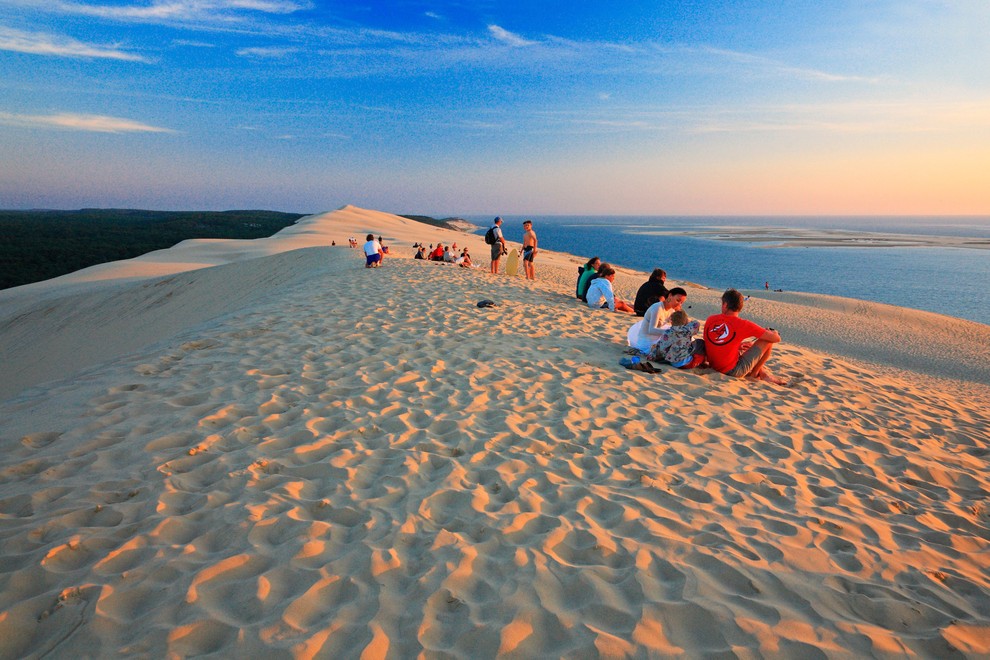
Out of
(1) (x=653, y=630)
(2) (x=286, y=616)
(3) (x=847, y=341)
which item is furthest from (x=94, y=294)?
(3) (x=847, y=341)

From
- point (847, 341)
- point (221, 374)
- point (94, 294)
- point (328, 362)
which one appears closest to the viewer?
point (221, 374)

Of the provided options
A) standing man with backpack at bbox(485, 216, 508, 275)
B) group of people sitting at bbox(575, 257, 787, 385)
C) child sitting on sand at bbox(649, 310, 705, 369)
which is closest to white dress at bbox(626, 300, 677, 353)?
group of people sitting at bbox(575, 257, 787, 385)

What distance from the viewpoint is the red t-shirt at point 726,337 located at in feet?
21.8

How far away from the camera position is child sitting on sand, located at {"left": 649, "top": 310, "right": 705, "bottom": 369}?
6.92 m

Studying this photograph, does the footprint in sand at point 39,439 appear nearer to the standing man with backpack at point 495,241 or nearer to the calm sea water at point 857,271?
the standing man with backpack at point 495,241

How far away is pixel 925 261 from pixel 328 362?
7080cm

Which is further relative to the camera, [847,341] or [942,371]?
[847,341]

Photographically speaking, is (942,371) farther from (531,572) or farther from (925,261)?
(925,261)

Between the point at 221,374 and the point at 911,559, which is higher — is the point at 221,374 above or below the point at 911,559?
above

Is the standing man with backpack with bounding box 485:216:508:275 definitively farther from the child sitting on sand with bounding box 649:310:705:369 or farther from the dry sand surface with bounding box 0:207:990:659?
the child sitting on sand with bounding box 649:310:705:369

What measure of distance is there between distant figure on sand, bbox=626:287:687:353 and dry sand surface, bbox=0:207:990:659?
2.32 ft

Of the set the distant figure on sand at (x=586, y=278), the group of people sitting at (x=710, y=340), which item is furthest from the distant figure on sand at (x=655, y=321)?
the distant figure on sand at (x=586, y=278)

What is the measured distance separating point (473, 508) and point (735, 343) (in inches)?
190

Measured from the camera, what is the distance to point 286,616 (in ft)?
7.97
